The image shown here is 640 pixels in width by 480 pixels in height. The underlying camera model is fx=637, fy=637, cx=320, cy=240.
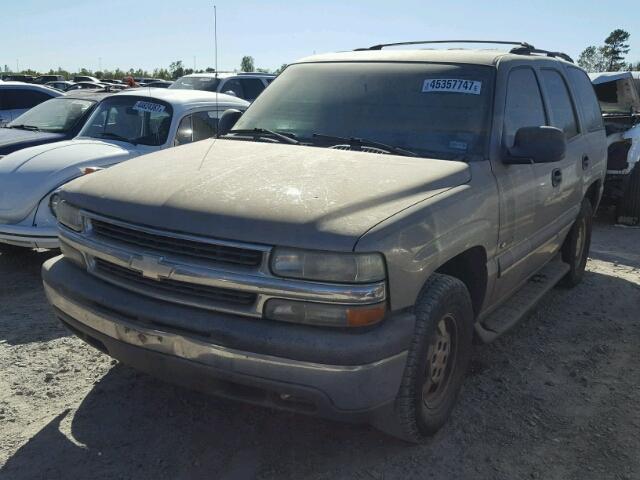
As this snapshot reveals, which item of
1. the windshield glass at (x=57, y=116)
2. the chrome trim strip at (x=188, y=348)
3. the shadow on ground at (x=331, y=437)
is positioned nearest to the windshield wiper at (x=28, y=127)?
the windshield glass at (x=57, y=116)

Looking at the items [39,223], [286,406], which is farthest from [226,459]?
[39,223]

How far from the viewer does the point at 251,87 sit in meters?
13.6

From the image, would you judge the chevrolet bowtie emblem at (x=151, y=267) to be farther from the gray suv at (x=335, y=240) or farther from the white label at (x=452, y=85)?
the white label at (x=452, y=85)

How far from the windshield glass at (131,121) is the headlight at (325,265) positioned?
420cm

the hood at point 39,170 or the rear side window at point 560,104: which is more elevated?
the rear side window at point 560,104

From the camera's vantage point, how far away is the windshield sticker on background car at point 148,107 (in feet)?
21.2

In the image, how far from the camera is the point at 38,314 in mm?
4555

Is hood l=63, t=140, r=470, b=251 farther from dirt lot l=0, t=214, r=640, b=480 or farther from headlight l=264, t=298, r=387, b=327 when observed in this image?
dirt lot l=0, t=214, r=640, b=480

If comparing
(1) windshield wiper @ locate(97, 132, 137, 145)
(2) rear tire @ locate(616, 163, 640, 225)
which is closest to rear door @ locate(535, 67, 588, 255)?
(2) rear tire @ locate(616, 163, 640, 225)

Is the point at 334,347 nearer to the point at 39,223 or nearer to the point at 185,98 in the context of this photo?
the point at 39,223

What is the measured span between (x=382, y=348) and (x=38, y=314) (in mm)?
3096

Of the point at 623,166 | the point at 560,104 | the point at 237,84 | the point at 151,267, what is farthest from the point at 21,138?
the point at 623,166

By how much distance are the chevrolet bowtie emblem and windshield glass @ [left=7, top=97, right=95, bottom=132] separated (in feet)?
18.4

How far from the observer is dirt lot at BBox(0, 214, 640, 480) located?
2850mm
